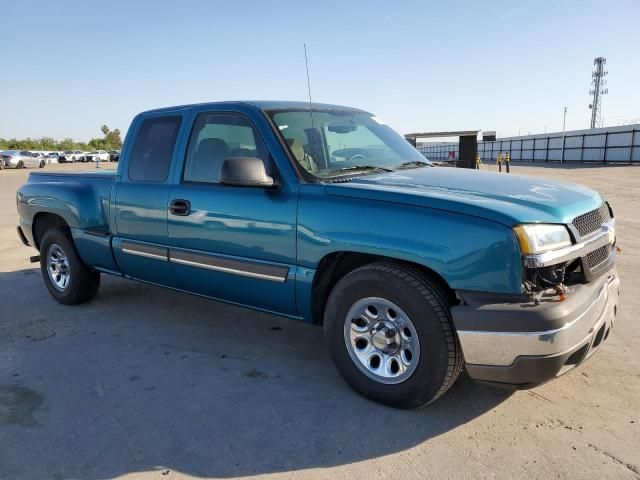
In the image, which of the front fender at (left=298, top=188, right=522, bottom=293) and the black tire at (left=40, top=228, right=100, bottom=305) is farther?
the black tire at (left=40, top=228, right=100, bottom=305)

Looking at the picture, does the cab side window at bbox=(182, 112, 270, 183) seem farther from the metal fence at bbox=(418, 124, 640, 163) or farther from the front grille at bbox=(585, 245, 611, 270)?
the metal fence at bbox=(418, 124, 640, 163)

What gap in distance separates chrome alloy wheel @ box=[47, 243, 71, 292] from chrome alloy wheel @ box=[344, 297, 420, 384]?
3.48 metres

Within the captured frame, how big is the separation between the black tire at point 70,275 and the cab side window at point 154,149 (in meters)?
1.26

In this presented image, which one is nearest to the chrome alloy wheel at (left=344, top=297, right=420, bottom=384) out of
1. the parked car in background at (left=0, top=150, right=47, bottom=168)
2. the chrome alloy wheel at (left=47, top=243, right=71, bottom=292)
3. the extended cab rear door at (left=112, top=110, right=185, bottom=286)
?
the extended cab rear door at (left=112, top=110, right=185, bottom=286)

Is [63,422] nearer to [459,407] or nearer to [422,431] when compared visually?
[422,431]

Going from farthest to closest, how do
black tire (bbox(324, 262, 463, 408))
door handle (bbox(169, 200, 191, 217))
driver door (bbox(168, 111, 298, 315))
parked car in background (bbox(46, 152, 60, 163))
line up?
parked car in background (bbox(46, 152, 60, 163))
door handle (bbox(169, 200, 191, 217))
driver door (bbox(168, 111, 298, 315))
black tire (bbox(324, 262, 463, 408))

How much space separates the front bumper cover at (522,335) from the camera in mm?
2592

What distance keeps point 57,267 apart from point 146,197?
1.87m

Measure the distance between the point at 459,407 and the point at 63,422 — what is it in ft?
7.71

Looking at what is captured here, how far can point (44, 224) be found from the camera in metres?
5.65

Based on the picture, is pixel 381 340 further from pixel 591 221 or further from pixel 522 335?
pixel 591 221

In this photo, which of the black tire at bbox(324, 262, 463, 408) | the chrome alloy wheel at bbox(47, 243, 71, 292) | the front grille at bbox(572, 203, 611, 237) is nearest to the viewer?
the black tire at bbox(324, 262, 463, 408)

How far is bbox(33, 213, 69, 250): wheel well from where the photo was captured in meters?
5.44

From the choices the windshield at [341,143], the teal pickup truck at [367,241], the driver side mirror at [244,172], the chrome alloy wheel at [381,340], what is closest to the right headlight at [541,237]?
the teal pickup truck at [367,241]
